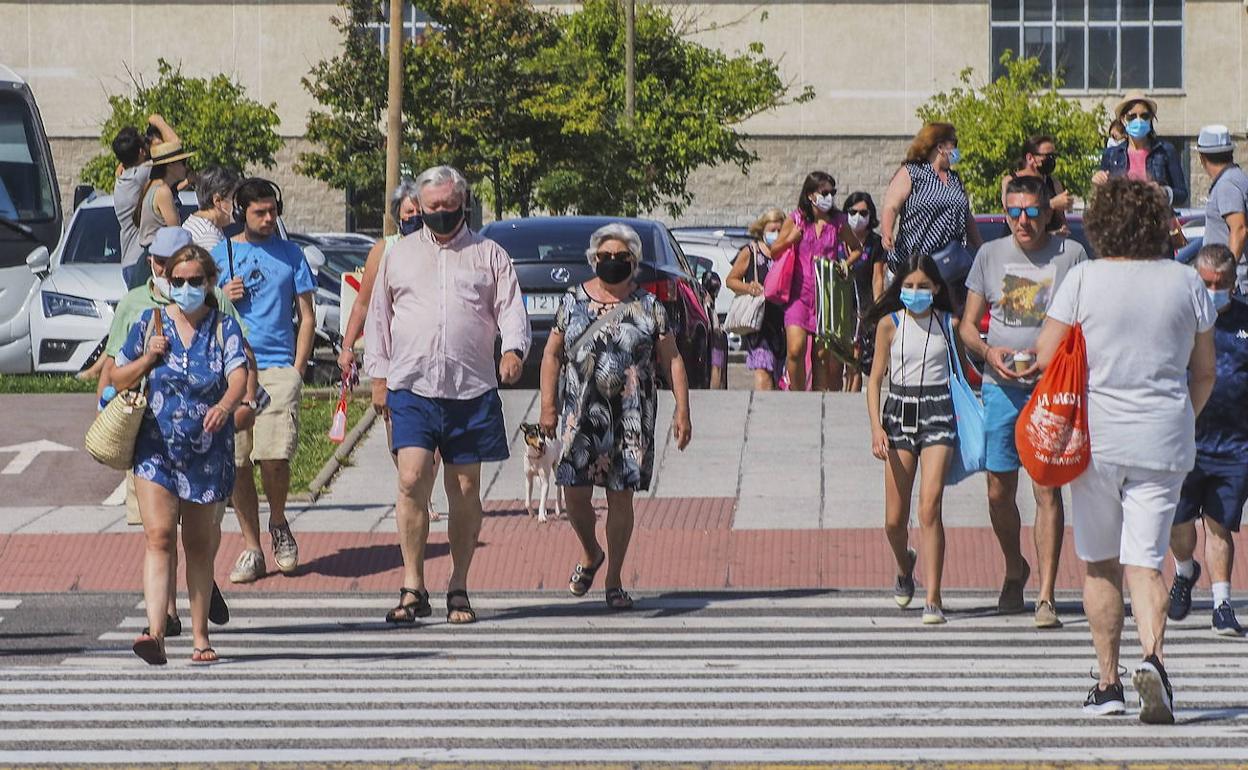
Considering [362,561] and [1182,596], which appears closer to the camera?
[1182,596]

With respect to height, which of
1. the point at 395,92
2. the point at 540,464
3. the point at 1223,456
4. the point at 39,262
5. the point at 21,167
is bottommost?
the point at 540,464

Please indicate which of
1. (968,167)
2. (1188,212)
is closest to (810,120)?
(968,167)

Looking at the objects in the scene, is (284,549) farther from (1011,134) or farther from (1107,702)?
(1011,134)

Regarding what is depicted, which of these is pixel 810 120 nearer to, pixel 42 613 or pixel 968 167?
pixel 968 167

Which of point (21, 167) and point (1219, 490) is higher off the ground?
point (21, 167)

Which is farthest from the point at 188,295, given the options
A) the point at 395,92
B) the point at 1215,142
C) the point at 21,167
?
the point at 21,167

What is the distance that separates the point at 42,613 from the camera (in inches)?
409

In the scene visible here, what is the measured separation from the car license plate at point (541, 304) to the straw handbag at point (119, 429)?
24.2 feet

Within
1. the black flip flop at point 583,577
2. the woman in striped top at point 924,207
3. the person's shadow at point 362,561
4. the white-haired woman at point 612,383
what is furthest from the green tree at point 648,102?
the white-haired woman at point 612,383

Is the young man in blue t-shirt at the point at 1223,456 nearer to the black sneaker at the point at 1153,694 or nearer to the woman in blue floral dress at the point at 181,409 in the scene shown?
the black sneaker at the point at 1153,694

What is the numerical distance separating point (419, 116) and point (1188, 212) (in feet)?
54.6

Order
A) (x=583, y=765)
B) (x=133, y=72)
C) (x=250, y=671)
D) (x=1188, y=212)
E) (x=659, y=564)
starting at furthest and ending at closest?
(x=133, y=72) < (x=1188, y=212) < (x=659, y=564) < (x=250, y=671) < (x=583, y=765)

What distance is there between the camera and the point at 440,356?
9.74 m

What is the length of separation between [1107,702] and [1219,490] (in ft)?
8.36
